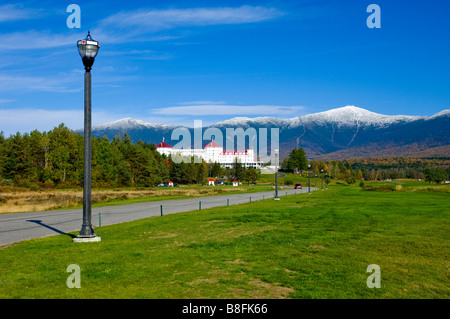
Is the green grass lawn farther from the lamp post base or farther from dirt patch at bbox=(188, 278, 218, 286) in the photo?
the lamp post base

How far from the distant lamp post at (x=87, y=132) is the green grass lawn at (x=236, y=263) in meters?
0.61

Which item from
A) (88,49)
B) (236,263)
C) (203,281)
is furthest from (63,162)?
(203,281)

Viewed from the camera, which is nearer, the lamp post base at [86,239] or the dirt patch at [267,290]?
the dirt patch at [267,290]

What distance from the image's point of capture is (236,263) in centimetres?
949

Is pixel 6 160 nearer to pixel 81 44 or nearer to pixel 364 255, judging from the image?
pixel 81 44

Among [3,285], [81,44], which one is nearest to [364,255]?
[3,285]

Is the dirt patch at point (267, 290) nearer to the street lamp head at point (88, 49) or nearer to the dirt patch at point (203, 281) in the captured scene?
the dirt patch at point (203, 281)

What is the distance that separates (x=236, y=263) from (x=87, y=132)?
7390 mm

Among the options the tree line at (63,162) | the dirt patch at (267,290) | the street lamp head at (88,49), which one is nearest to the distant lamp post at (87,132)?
the street lamp head at (88,49)

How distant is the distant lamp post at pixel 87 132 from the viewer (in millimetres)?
13141

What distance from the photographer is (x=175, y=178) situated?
5955 inches

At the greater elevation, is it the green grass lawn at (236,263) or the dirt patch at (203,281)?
the dirt patch at (203,281)

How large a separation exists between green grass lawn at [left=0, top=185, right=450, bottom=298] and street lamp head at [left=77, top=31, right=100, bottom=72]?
6.60m
